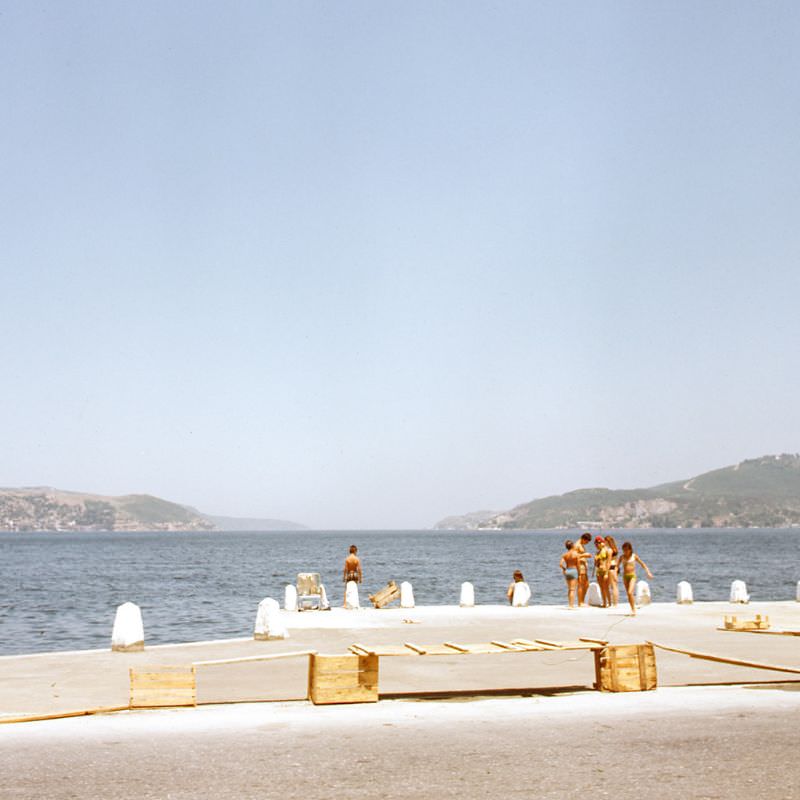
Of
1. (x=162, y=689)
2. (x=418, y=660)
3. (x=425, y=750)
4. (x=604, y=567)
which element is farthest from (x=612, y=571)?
(x=425, y=750)

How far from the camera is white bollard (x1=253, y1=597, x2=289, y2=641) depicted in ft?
61.5

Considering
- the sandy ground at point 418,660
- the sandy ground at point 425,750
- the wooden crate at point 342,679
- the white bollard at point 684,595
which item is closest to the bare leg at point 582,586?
the sandy ground at point 418,660

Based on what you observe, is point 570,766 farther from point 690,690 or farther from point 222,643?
point 222,643

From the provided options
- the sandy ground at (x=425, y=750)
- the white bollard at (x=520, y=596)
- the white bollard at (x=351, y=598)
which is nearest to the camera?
the sandy ground at (x=425, y=750)

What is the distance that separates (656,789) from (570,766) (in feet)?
2.84

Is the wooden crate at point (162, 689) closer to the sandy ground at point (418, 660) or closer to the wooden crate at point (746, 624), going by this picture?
the sandy ground at point (418, 660)

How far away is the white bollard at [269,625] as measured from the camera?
1875 centimetres

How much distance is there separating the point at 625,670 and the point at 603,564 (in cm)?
1295

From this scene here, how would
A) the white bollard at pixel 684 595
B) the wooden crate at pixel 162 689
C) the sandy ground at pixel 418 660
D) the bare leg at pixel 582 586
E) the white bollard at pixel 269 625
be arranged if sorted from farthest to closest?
the white bollard at pixel 684 595
the bare leg at pixel 582 586
the white bollard at pixel 269 625
the sandy ground at pixel 418 660
the wooden crate at pixel 162 689

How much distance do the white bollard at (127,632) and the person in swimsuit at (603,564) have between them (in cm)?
1160

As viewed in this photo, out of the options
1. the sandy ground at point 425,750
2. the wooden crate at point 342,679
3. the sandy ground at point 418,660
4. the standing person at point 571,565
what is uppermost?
the standing person at point 571,565

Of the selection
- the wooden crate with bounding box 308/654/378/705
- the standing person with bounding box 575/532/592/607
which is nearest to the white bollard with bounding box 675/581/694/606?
the standing person with bounding box 575/532/592/607

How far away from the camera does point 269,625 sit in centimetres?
1888

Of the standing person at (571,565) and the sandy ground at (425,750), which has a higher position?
the standing person at (571,565)
